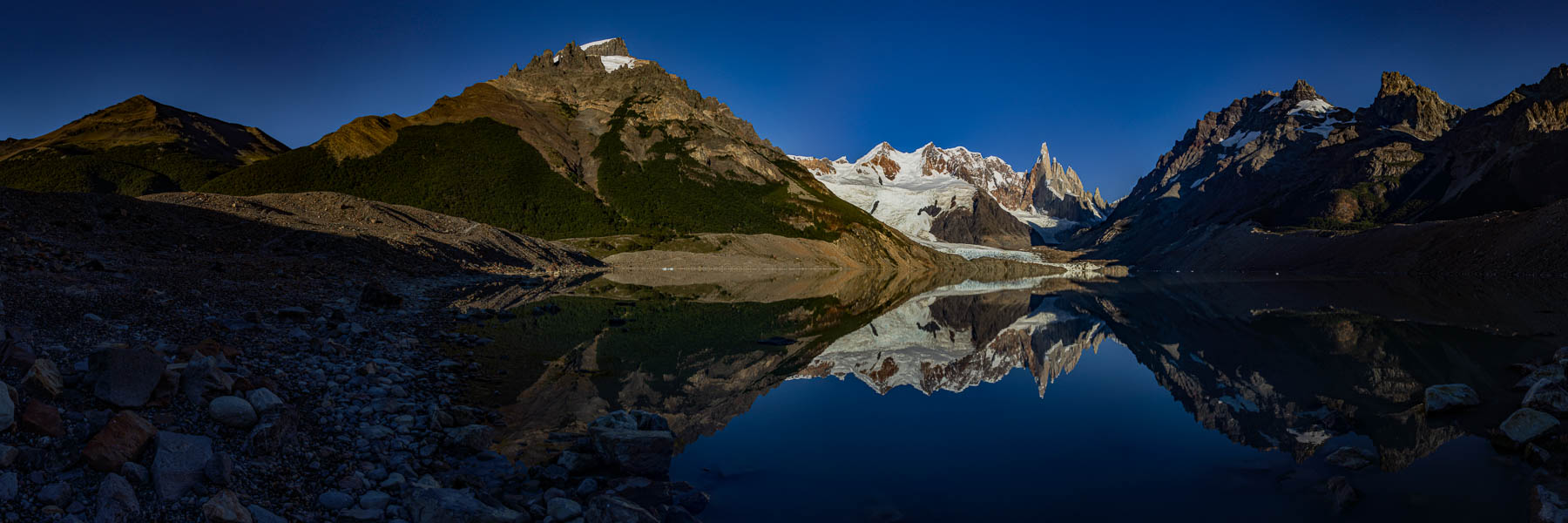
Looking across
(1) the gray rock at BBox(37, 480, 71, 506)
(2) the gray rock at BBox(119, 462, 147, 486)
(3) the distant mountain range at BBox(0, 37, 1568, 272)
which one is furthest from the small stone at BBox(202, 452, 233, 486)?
(3) the distant mountain range at BBox(0, 37, 1568, 272)

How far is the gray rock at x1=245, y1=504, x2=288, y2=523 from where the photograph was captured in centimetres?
702

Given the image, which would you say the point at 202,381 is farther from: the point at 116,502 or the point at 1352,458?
the point at 1352,458

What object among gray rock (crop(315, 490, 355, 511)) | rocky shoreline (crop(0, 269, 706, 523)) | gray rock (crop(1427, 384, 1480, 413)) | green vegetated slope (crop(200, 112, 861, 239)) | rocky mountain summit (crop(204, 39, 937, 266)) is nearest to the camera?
rocky shoreline (crop(0, 269, 706, 523))

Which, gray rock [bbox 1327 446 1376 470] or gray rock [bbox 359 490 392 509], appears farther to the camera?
gray rock [bbox 1327 446 1376 470]

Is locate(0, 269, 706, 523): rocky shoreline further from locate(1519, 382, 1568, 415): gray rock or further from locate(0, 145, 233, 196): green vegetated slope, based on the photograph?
locate(0, 145, 233, 196): green vegetated slope

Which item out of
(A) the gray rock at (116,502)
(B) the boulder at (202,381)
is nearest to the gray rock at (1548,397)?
(A) the gray rock at (116,502)

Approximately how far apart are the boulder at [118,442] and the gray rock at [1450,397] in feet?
74.8

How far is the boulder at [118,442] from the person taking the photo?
6941 mm

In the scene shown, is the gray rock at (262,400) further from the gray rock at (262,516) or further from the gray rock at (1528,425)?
the gray rock at (1528,425)

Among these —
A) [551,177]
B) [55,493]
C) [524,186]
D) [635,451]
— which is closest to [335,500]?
[55,493]

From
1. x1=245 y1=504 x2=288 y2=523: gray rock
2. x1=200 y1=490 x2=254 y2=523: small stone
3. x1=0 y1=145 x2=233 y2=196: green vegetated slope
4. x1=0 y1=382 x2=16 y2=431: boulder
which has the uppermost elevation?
x1=0 y1=145 x2=233 y2=196: green vegetated slope

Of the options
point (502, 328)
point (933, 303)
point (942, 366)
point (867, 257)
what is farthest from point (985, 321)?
point (867, 257)

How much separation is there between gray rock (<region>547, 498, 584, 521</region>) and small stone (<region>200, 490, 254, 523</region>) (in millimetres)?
3161

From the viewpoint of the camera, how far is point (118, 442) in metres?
7.17
